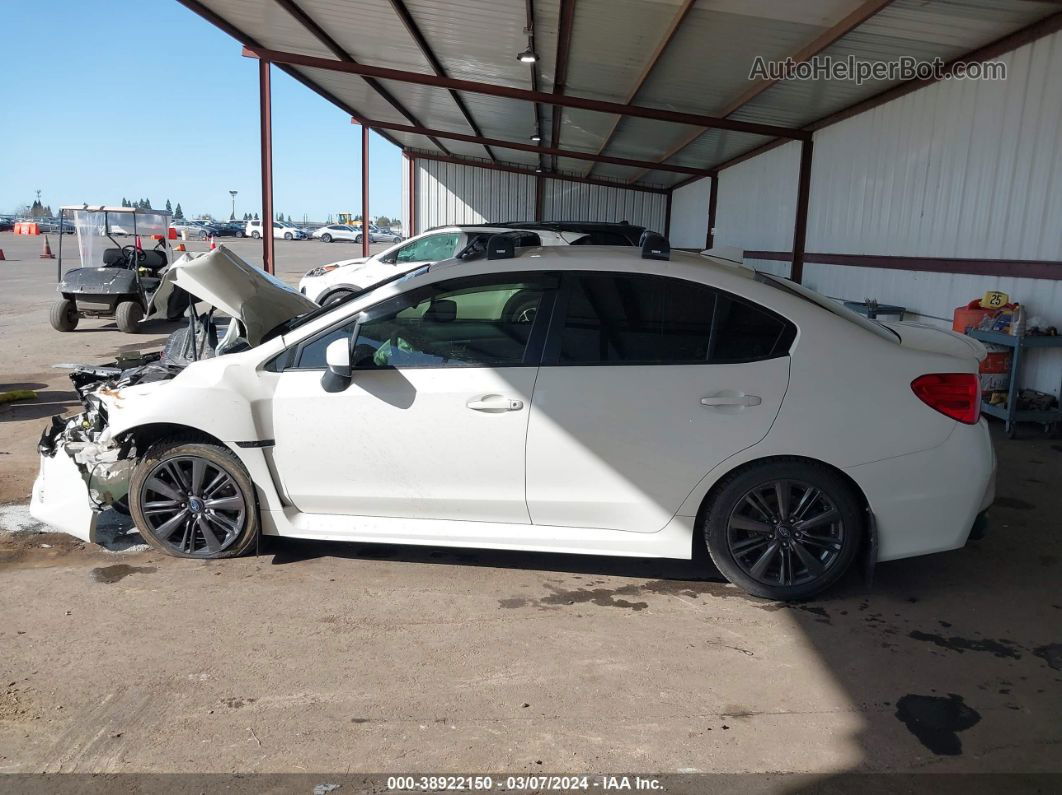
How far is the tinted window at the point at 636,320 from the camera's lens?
3.96m

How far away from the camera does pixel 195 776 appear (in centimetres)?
274

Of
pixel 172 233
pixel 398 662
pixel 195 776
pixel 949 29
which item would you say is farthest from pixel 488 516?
pixel 172 233

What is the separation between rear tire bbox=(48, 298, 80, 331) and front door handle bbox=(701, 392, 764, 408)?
12209mm

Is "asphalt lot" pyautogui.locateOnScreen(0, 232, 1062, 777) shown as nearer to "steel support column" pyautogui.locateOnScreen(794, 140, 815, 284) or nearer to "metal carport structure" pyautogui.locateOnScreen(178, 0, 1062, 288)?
"metal carport structure" pyautogui.locateOnScreen(178, 0, 1062, 288)

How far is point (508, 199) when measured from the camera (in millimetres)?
29016

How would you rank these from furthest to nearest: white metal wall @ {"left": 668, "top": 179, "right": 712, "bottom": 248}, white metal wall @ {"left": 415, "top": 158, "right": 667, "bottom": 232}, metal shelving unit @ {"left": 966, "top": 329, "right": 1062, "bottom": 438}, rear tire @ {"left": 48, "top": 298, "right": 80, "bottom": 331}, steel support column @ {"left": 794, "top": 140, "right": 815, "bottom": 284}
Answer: white metal wall @ {"left": 415, "top": 158, "right": 667, "bottom": 232}
white metal wall @ {"left": 668, "top": 179, "right": 712, "bottom": 248}
steel support column @ {"left": 794, "top": 140, "right": 815, "bottom": 284}
rear tire @ {"left": 48, "top": 298, "right": 80, "bottom": 331}
metal shelving unit @ {"left": 966, "top": 329, "right": 1062, "bottom": 438}

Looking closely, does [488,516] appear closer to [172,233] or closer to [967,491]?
[967,491]

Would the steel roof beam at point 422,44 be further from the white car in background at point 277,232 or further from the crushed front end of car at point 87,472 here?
the white car in background at point 277,232

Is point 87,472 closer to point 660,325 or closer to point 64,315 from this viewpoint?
point 660,325

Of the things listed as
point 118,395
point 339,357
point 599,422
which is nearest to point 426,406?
point 339,357

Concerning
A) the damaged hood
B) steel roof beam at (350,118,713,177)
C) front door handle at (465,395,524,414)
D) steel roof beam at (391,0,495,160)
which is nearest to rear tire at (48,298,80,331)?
steel roof beam at (391,0,495,160)

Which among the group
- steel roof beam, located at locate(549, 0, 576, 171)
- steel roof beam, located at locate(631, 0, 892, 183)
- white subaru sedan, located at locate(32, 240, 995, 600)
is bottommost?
white subaru sedan, located at locate(32, 240, 995, 600)

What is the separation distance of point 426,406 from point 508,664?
127cm

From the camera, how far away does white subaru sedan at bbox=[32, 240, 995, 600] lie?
12.6 feet
